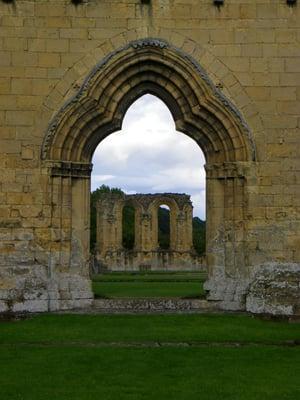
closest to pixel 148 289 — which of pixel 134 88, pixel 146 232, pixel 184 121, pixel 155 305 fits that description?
pixel 155 305

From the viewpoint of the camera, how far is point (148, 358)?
6.41 meters

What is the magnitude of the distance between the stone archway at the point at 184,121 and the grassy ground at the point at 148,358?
4.21ft

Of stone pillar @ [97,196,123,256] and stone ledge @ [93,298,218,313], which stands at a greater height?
stone pillar @ [97,196,123,256]

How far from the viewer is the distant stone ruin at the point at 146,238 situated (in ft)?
117

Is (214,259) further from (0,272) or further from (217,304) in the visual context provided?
(0,272)

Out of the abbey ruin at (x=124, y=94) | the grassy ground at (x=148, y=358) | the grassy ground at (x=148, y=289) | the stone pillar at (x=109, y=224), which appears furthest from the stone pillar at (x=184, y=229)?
the grassy ground at (x=148, y=358)

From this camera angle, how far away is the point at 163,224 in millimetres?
54719

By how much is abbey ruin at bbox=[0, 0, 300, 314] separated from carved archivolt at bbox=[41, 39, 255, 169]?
18mm

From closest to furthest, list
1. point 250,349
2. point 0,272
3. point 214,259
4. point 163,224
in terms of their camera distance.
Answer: point 250,349 < point 0,272 < point 214,259 < point 163,224

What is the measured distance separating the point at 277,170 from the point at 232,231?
1238mm

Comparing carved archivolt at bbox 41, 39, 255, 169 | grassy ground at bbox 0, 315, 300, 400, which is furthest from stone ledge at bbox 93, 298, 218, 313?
carved archivolt at bbox 41, 39, 255, 169

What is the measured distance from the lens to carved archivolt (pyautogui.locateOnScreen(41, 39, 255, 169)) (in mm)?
10344

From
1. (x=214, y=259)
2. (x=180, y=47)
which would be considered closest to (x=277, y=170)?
(x=214, y=259)

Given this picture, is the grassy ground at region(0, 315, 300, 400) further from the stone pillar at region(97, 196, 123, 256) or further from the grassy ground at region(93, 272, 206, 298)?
the stone pillar at region(97, 196, 123, 256)
